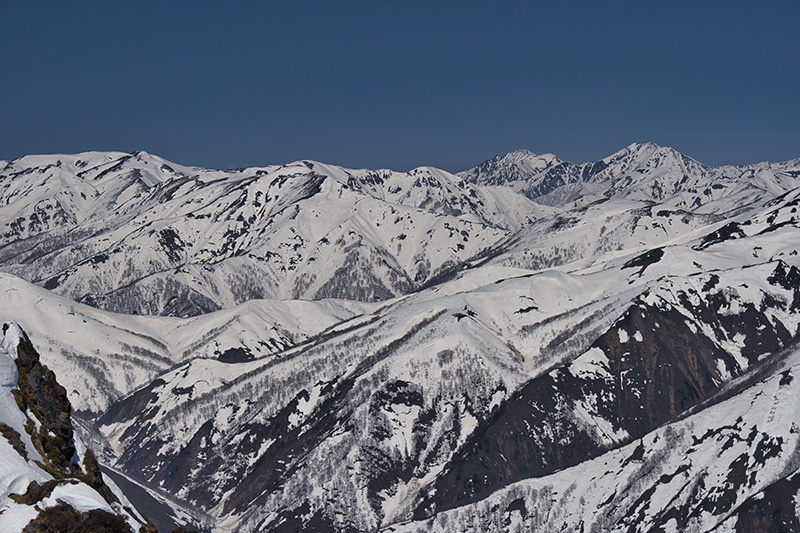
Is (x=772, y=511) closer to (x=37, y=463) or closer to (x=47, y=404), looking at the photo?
(x=47, y=404)

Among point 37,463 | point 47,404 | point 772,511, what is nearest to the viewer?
point 37,463

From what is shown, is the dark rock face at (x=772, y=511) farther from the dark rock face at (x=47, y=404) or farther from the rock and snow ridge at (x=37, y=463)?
the dark rock face at (x=47, y=404)

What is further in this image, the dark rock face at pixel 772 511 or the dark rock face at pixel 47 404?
the dark rock face at pixel 772 511

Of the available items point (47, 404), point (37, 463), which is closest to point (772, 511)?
point (47, 404)

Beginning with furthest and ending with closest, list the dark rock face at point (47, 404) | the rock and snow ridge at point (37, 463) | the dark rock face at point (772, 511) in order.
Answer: the dark rock face at point (772, 511) < the dark rock face at point (47, 404) < the rock and snow ridge at point (37, 463)

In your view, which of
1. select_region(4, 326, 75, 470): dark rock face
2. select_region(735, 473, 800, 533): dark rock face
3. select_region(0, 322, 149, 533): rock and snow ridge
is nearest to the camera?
select_region(0, 322, 149, 533): rock and snow ridge

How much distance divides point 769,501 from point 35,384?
127396mm

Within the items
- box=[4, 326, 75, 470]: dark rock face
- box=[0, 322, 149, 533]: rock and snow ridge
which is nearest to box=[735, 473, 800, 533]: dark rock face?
box=[0, 322, 149, 533]: rock and snow ridge

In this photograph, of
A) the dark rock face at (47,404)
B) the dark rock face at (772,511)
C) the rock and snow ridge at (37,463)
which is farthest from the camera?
the dark rock face at (772,511)

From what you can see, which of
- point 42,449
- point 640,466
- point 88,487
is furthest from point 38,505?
point 640,466

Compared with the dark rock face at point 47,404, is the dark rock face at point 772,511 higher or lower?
lower

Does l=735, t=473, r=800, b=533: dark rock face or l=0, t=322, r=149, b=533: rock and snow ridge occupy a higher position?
l=0, t=322, r=149, b=533: rock and snow ridge

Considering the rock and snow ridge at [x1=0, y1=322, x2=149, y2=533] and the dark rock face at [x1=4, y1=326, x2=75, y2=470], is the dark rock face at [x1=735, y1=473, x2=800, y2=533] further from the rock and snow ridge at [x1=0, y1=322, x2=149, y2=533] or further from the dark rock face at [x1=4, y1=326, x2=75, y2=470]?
the dark rock face at [x1=4, y1=326, x2=75, y2=470]

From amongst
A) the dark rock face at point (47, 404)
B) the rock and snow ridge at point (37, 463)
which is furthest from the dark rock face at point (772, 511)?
the dark rock face at point (47, 404)
